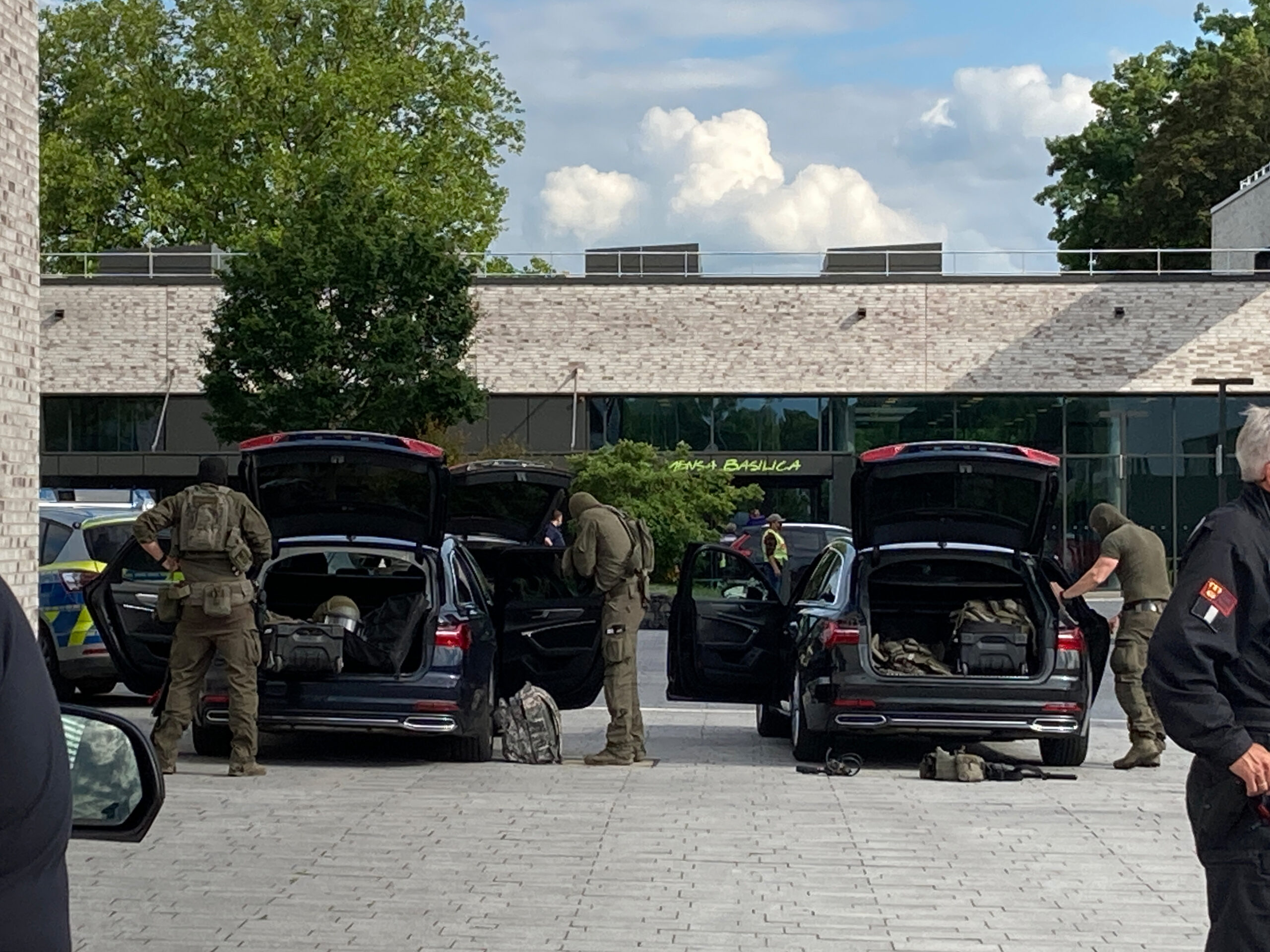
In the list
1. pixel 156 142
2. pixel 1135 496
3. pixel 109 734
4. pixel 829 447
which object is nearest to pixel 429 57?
pixel 156 142

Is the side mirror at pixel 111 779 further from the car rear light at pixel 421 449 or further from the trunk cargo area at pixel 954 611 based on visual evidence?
the trunk cargo area at pixel 954 611

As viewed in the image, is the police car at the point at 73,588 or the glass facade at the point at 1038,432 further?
the glass facade at the point at 1038,432

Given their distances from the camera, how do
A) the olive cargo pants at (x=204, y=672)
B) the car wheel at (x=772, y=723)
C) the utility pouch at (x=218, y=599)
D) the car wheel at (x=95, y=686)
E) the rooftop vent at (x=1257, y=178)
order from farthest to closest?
the rooftop vent at (x=1257, y=178)
the car wheel at (x=95, y=686)
the car wheel at (x=772, y=723)
the olive cargo pants at (x=204, y=672)
the utility pouch at (x=218, y=599)

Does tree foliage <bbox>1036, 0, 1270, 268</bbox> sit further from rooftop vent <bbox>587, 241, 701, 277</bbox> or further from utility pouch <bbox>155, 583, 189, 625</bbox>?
utility pouch <bbox>155, 583, 189, 625</bbox>

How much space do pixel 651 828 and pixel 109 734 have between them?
6.76 m

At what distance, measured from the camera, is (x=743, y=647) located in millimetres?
13703

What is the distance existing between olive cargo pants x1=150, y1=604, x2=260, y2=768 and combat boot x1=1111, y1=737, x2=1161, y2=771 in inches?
221

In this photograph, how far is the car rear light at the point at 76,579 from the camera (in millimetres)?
15133

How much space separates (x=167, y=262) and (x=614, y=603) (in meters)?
34.8

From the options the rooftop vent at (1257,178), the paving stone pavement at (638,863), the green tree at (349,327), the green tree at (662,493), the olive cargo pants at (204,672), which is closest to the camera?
the paving stone pavement at (638,863)

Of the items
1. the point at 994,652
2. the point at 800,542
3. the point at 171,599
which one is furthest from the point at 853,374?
the point at 171,599

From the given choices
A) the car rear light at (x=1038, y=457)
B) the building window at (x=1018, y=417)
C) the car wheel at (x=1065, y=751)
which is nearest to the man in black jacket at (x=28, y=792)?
the car rear light at (x=1038, y=457)

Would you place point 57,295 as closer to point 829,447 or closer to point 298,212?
point 298,212

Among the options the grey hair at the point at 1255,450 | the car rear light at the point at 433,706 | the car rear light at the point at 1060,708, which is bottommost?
the car rear light at the point at 1060,708
